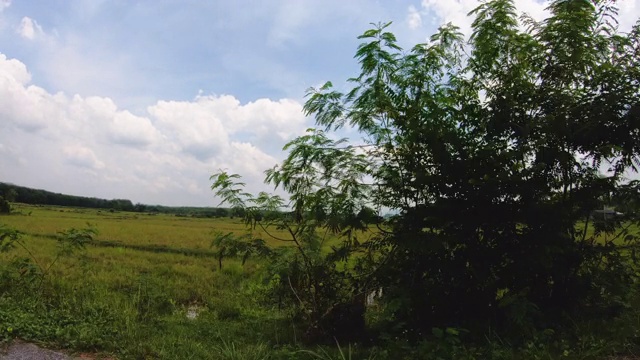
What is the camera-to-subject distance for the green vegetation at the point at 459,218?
4566 millimetres

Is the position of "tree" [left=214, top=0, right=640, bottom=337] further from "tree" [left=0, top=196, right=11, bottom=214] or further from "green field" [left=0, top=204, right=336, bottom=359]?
"tree" [left=0, top=196, right=11, bottom=214]

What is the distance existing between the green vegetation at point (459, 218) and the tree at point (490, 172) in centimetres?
2

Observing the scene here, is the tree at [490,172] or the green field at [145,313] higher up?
the tree at [490,172]

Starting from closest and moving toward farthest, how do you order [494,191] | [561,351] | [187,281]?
[561,351] → [494,191] → [187,281]

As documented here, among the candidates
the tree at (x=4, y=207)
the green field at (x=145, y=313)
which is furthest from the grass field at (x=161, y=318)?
the tree at (x=4, y=207)

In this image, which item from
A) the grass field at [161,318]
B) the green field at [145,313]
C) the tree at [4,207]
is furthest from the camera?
the tree at [4,207]

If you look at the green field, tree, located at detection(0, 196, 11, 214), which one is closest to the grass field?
the green field

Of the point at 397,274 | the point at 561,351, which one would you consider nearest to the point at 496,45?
the point at 397,274

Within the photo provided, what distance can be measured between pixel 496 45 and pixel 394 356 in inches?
153

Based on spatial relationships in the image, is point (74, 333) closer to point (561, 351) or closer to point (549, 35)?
point (561, 351)

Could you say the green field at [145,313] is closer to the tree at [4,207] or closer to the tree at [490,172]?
the tree at [490,172]

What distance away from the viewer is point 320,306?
17.9 ft

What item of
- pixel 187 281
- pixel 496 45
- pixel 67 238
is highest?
pixel 496 45

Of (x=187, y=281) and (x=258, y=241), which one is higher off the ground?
(x=258, y=241)
